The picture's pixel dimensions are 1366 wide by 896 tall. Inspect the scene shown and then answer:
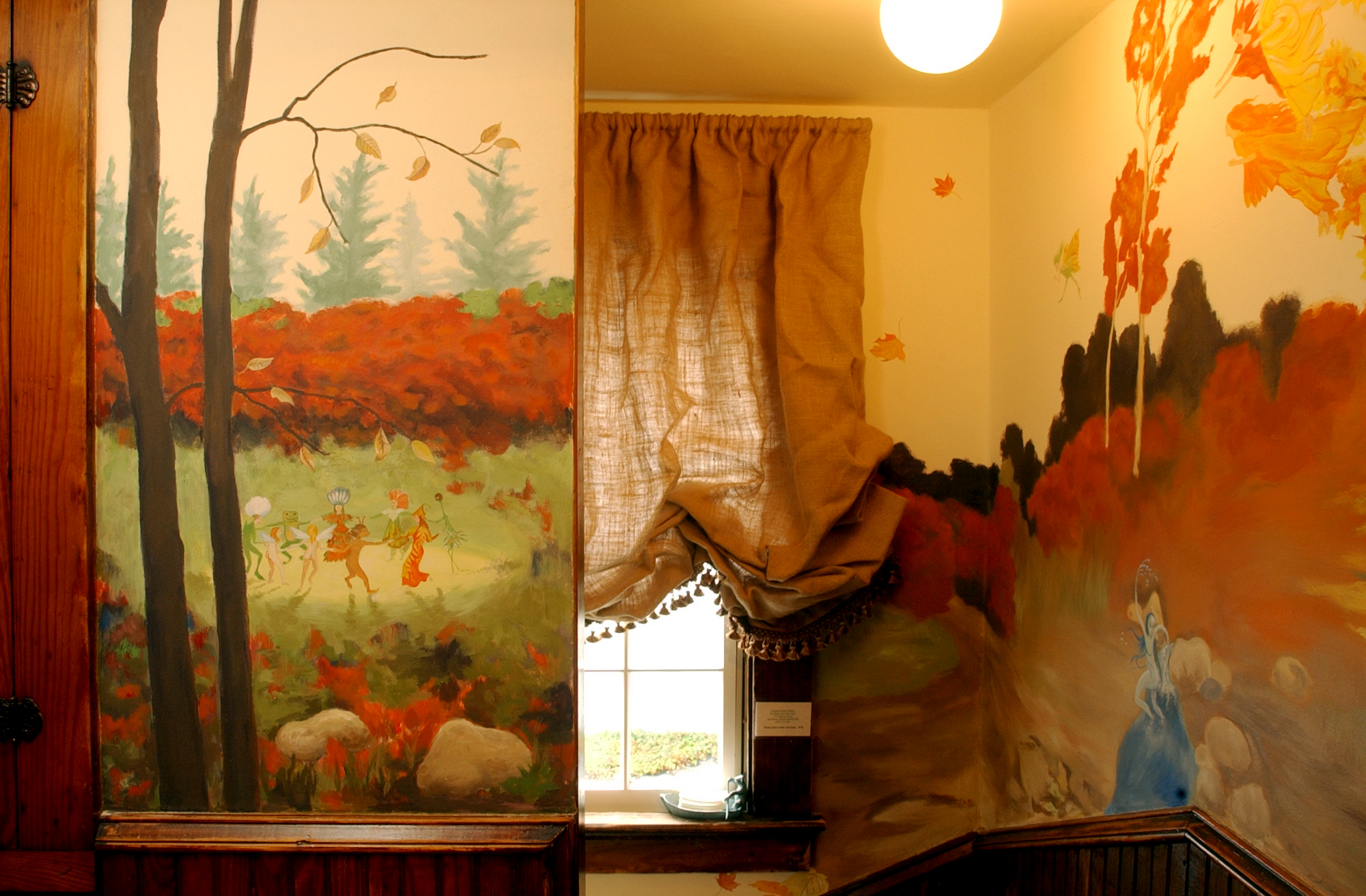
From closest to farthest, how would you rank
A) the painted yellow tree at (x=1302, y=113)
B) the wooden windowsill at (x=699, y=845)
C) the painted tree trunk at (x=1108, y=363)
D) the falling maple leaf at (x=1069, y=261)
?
1. the painted yellow tree at (x=1302, y=113)
2. the painted tree trunk at (x=1108, y=363)
3. the falling maple leaf at (x=1069, y=261)
4. the wooden windowsill at (x=699, y=845)

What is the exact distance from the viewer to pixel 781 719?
2.34 metres

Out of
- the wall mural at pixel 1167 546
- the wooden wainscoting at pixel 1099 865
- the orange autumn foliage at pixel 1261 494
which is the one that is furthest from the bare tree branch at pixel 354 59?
the wooden wainscoting at pixel 1099 865

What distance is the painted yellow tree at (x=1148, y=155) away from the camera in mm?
1516

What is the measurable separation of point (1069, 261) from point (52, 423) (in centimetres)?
205

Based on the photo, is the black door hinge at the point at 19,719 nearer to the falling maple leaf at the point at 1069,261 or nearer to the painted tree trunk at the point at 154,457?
the painted tree trunk at the point at 154,457

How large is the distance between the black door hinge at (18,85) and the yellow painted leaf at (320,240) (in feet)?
1.61

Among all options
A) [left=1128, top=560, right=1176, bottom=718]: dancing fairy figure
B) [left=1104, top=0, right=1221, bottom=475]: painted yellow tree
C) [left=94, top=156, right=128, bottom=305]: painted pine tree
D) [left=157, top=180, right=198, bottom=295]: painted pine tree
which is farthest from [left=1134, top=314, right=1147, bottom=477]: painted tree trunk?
[left=94, top=156, right=128, bottom=305]: painted pine tree

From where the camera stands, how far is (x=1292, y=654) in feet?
4.10

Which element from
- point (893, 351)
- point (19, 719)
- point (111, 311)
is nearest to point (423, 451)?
point (111, 311)

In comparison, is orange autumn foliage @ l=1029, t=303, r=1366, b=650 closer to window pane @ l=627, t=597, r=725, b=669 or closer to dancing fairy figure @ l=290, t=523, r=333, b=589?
window pane @ l=627, t=597, r=725, b=669

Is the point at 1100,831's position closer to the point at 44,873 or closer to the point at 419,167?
the point at 419,167

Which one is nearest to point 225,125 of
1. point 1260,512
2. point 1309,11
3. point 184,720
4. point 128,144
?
point 128,144

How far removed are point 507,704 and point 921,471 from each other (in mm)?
1398

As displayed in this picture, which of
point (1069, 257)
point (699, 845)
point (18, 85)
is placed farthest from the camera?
point (699, 845)
